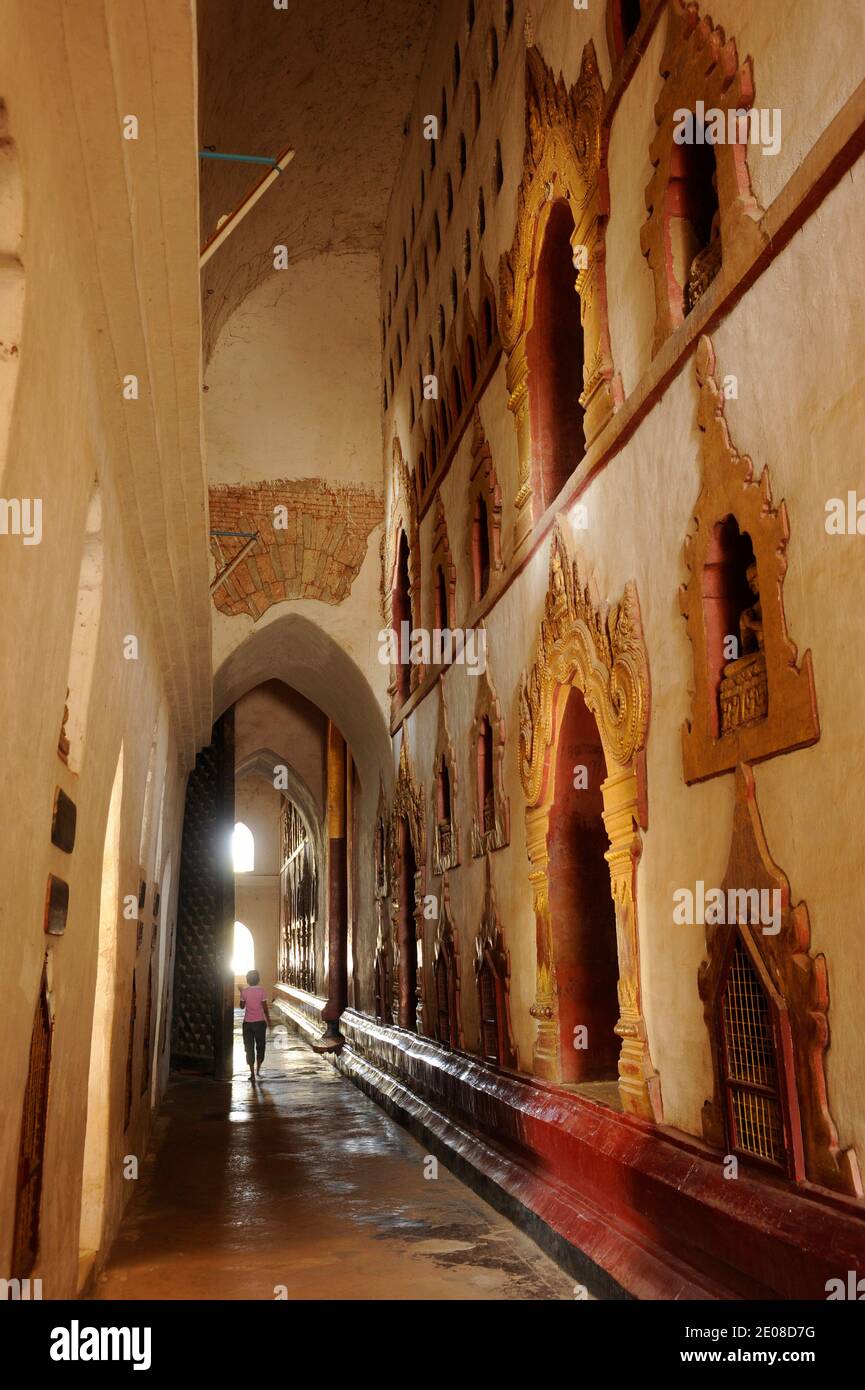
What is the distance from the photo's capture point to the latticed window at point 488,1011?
7820mm

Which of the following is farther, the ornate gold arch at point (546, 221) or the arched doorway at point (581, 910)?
the arched doorway at point (581, 910)

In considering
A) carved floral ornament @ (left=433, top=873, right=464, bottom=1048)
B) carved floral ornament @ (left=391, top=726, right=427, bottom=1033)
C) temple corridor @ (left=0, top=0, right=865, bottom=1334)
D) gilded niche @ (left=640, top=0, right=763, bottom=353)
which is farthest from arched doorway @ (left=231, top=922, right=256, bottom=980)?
gilded niche @ (left=640, top=0, right=763, bottom=353)

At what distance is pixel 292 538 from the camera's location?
45.0 ft

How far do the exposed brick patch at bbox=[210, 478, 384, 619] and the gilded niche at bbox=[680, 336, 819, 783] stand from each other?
9264 millimetres

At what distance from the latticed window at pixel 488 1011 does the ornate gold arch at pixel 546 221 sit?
3.04 metres

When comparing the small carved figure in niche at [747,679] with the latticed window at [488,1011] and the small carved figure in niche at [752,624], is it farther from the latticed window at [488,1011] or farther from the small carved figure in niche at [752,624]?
the latticed window at [488,1011]

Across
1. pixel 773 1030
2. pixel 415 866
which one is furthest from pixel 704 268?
pixel 415 866

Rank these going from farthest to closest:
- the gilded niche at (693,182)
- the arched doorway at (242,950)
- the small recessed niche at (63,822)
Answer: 1. the arched doorway at (242,950)
2. the gilded niche at (693,182)
3. the small recessed niche at (63,822)

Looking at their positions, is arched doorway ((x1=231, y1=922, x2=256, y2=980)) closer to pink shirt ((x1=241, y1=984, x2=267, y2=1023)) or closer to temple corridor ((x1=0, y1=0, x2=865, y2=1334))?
pink shirt ((x1=241, y1=984, x2=267, y2=1023))

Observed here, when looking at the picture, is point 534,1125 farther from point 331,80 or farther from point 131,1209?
point 331,80

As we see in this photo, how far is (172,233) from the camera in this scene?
331cm

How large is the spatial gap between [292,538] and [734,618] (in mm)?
9741

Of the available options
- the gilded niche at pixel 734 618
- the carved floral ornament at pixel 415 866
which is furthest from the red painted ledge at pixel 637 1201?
the carved floral ornament at pixel 415 866

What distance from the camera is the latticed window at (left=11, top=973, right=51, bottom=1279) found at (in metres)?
3.05
